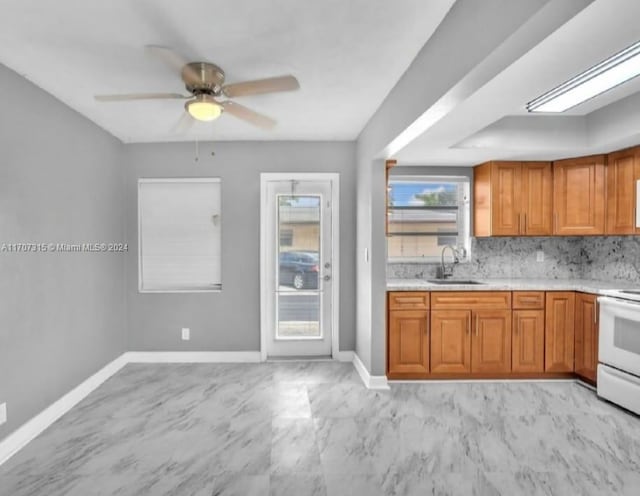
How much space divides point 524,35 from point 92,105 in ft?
10.8

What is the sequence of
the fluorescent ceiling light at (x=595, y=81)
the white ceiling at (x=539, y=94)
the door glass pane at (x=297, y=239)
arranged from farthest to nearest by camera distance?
the door glass pane at (x=297, y=239), the fluorescent ceiling light at (x=595, y=81), the white ceiling at (x=539, y=94)

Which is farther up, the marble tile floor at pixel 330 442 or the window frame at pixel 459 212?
the window frame at pixel 459 212

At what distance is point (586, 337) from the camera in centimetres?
373

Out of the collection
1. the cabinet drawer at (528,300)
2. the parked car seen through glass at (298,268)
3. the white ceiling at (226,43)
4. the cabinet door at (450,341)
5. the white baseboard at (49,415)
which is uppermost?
the white ceiling at (226,43)

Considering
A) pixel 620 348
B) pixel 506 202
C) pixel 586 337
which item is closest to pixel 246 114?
pixel 506 202

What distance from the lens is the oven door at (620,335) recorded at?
10.3 feet

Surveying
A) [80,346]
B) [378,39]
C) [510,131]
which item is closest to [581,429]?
[510,131]

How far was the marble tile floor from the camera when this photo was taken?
229 centimetres

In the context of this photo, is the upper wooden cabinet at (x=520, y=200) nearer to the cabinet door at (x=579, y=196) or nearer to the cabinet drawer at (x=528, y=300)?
the cabinet door at (x=579, y=196)

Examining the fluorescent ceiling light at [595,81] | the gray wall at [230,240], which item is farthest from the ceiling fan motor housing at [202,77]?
the fluorescent ceiling light at [595,81]

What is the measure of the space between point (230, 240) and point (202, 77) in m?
2.23

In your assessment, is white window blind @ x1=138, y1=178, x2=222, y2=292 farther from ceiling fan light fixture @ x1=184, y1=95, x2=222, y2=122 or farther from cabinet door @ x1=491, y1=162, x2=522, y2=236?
cabinet door @ x1=491, y1=162, x2=522, y2=236

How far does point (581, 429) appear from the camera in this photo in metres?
2.94

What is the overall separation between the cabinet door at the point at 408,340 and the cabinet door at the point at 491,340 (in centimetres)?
47
